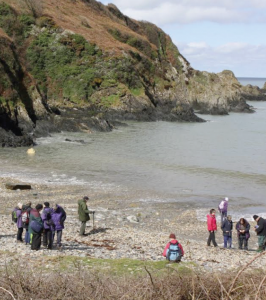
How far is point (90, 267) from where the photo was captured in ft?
41.0

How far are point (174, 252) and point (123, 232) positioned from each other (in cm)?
632

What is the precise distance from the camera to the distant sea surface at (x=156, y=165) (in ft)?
94.8

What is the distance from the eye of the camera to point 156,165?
Answer: 3872cm

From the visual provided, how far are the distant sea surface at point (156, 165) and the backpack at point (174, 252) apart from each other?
1207 cm

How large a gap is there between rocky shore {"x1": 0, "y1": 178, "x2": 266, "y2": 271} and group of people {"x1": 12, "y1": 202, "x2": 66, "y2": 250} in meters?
0.35

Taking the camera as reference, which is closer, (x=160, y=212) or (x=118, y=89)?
(x=160, y=212)

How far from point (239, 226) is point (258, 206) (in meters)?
9.51

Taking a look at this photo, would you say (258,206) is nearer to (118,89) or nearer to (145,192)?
(145,192)

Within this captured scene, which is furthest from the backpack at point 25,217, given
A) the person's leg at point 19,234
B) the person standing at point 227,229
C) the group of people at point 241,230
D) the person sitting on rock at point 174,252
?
the person standing at point 227,229

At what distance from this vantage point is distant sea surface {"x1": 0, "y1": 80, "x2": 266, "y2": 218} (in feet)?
94.8

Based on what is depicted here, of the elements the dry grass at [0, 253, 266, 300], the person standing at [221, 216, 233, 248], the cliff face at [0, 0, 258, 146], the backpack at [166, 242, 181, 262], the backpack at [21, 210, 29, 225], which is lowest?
the person standing at [221, 216, 233, 248]

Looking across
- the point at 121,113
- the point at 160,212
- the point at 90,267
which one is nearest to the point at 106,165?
the point at 160,212

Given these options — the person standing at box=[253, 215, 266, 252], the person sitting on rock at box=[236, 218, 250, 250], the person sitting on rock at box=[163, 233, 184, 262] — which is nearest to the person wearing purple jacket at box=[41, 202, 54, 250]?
the person sitting on rock at box=[163, 233, 184, 262]

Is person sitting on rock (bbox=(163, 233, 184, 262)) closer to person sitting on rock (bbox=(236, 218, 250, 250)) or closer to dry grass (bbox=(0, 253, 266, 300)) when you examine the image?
person sitting on rock (bbox=(236, 218, 250, 250))
